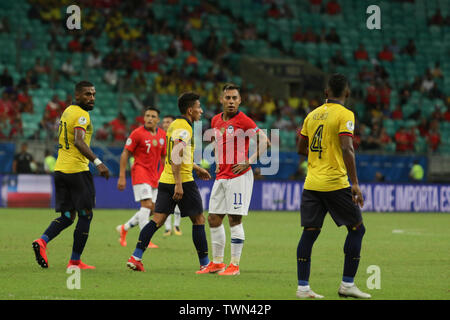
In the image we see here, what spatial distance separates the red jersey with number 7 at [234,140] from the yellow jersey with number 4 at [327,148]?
2.24 m

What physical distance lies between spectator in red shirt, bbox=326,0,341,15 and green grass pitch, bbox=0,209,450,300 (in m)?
21.6

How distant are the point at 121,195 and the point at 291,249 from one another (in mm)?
12917

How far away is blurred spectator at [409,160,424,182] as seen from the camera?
28.6 metres

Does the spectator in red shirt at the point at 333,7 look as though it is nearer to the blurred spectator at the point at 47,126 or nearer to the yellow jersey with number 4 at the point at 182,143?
the blurred spectator at the point at 47,126

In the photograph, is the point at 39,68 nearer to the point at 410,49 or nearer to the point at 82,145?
the point at 410,49

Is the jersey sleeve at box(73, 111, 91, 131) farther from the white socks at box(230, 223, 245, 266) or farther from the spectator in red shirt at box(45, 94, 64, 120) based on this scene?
the spectator in red shirt at box(45, 94, 64, 120)

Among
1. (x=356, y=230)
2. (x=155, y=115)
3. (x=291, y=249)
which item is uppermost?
(x=155, y=115)

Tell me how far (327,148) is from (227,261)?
4343mm

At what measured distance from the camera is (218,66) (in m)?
34.2

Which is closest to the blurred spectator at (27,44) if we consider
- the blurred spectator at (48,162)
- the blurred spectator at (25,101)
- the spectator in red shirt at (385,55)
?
the blurred spectator at (25,101)

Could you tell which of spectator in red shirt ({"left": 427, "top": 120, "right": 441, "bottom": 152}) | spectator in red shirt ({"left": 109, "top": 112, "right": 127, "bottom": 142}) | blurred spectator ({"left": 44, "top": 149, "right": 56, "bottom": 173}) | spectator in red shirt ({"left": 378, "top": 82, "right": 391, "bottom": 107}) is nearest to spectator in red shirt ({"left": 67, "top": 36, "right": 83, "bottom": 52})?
spectator in red shirt ({"left": 109, "top": 112, "right": 127, "bottom": 142})
